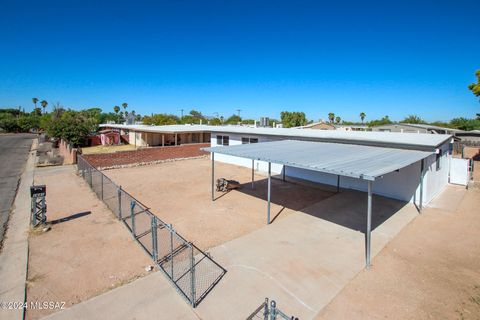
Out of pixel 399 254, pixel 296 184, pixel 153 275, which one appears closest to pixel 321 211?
pixel 399 254

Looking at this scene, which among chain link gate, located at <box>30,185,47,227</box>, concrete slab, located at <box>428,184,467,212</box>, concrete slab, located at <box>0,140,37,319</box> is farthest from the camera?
concrete slab, located at <box>428,184,467,212</box>

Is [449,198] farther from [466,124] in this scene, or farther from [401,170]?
[466,124]

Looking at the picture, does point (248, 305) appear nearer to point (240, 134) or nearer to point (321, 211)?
point (321, 211)

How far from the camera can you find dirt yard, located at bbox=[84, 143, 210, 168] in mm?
18641

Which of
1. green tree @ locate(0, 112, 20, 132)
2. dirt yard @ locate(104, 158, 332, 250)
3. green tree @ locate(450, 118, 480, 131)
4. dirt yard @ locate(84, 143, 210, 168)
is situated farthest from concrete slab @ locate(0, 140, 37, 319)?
green tree @ locate(450, 118, 480, 131)

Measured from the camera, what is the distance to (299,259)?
23.1 ft

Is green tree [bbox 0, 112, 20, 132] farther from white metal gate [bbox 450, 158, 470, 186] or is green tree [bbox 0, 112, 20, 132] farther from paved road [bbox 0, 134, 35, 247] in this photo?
white metal gate [bbox 450, 158, 470, 186]

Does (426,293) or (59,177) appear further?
(59,177)

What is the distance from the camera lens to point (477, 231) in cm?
888

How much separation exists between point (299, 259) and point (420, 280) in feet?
9.20

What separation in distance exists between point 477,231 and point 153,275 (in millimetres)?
10480

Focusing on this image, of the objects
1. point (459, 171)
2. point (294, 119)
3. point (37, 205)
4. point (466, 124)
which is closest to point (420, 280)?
point (37, 205)

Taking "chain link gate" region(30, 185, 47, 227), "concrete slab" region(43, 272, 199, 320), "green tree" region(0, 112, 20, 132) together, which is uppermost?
"green tree" region(0, 112, 20, 132)

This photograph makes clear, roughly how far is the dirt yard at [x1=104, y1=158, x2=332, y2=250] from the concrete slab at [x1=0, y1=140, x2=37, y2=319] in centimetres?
406
